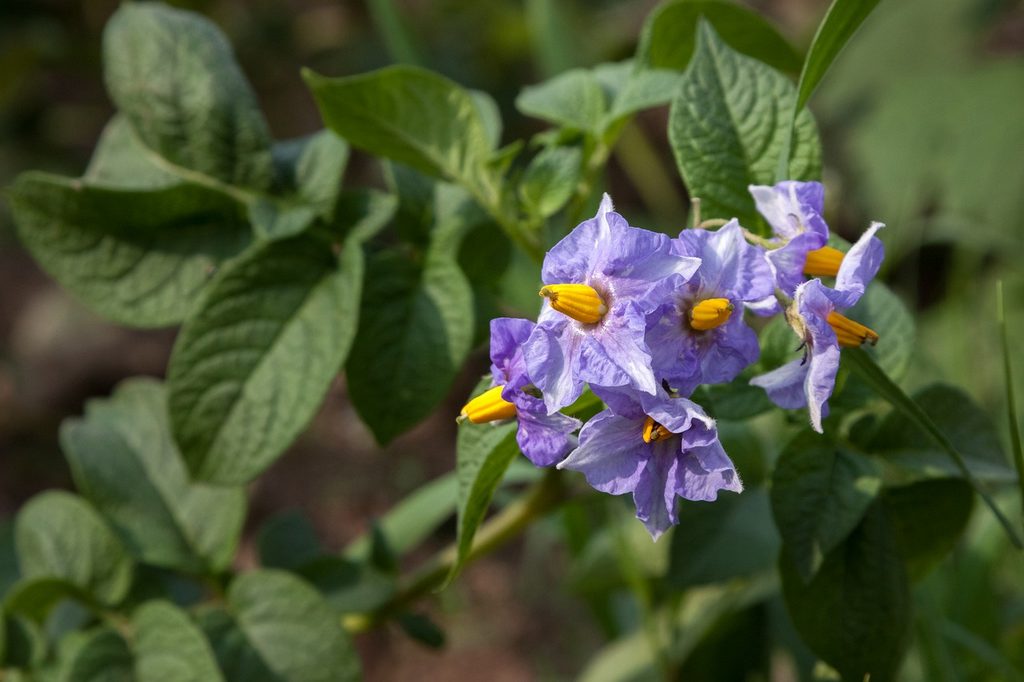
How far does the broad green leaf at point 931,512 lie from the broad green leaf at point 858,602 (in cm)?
3

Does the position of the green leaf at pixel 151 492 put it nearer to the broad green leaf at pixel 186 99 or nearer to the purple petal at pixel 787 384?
the broad green leaf at pixel 186 99

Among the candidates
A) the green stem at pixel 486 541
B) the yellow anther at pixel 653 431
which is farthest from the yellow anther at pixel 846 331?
the green stem at pixel 486 541

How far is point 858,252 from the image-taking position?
0.54 metres

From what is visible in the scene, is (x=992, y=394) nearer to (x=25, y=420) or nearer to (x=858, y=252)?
(x=858, y=252)

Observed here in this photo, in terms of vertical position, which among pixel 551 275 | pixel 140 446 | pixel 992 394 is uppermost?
pixel 551 275

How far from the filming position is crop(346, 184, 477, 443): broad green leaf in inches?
29.1

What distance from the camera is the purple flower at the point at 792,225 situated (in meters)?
0.56

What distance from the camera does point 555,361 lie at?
0.54 metres

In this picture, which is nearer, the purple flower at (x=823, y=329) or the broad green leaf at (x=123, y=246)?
the purple flower at (x=823, y=329)

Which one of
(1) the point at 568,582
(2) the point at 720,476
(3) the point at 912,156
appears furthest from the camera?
(3) the point at 912,156

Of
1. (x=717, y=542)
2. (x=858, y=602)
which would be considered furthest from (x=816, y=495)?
(x=717, y=542)

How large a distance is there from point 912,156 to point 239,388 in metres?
1.72

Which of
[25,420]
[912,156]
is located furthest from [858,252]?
→ [25,420]

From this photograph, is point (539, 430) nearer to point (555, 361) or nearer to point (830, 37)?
point (555, 361)
